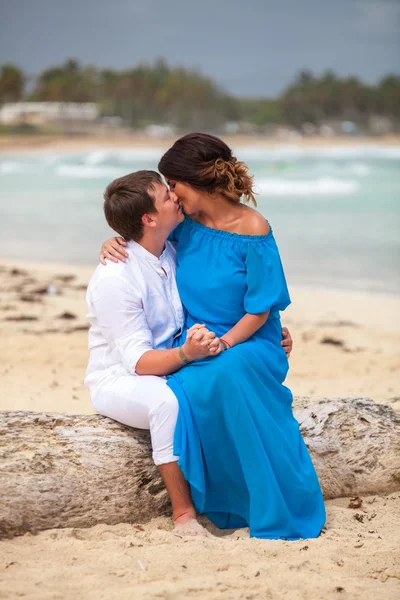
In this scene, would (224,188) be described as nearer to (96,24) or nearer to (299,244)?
(299,244)

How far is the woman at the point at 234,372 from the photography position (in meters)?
2.91

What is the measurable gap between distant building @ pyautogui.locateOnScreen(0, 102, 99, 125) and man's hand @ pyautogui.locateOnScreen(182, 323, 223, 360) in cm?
8823

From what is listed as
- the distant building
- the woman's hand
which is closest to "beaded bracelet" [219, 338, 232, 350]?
the woman's hand

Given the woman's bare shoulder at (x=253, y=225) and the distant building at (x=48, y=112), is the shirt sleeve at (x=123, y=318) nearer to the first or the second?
the woman's bare shoulder at (x=253, y=225)

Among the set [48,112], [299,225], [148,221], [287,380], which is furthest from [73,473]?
[48,112]

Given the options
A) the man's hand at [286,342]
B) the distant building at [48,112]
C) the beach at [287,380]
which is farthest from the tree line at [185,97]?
the man's hand at [286,342]

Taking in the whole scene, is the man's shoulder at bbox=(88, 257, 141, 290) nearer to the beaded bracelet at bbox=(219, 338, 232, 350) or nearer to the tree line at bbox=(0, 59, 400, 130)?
the beaded bracelet at bbox=(219, 338, 232, 350)

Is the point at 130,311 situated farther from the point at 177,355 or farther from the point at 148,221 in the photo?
the point at 148,221

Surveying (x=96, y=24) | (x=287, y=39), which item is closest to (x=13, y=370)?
(x=96, y=24)

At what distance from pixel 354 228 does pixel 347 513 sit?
40.9 feet

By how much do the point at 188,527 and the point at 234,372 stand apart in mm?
637

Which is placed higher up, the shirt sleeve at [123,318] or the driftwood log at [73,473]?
the shirt sleeve at [123,318]

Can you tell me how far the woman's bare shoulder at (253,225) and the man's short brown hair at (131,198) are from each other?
38cm

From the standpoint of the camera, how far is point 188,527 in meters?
2.90
